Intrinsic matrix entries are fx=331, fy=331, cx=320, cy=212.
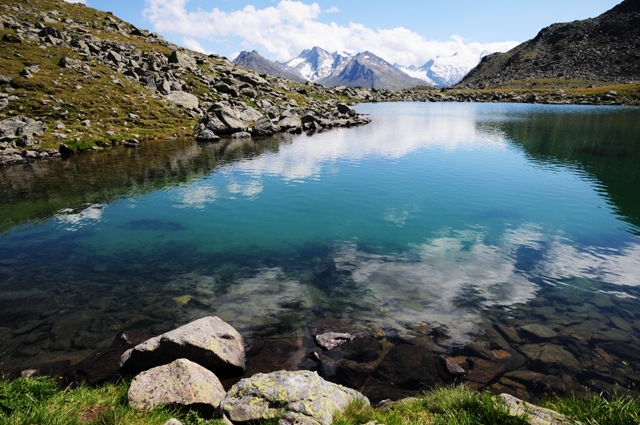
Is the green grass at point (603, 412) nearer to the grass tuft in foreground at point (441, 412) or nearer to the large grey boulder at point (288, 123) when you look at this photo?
the grass tuft in foreground at point (441, 412)

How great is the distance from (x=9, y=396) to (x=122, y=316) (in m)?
7.40

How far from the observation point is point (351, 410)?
907 cm

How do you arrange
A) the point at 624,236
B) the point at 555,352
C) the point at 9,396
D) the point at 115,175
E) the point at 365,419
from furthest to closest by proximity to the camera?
the point at 115,175 → the point at 624,236 → the point at 555,352 → the point at 365,419 → the point at 9,396

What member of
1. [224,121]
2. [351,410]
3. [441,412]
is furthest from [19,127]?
[441,412]

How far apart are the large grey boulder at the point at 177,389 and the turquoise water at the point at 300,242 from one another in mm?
4600

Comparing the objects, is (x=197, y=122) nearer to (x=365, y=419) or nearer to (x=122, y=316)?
(x=122, y=316)

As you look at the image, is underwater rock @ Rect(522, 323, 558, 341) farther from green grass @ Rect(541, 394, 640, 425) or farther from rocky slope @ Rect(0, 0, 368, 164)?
rocky slope @ Rect(0, 0, 368, 164)

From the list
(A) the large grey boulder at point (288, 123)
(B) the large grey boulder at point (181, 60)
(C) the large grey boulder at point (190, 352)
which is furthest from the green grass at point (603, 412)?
(B) the large grey boulder at point (181, 60)

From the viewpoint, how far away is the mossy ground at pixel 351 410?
24.6 feet

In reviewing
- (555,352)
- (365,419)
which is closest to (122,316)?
(365,419)

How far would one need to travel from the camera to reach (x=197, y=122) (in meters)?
80.6

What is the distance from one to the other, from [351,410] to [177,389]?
494cm

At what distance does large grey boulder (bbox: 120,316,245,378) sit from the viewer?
1129cm

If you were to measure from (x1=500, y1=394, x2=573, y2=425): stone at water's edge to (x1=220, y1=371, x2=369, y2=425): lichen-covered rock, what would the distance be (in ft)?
13.5
